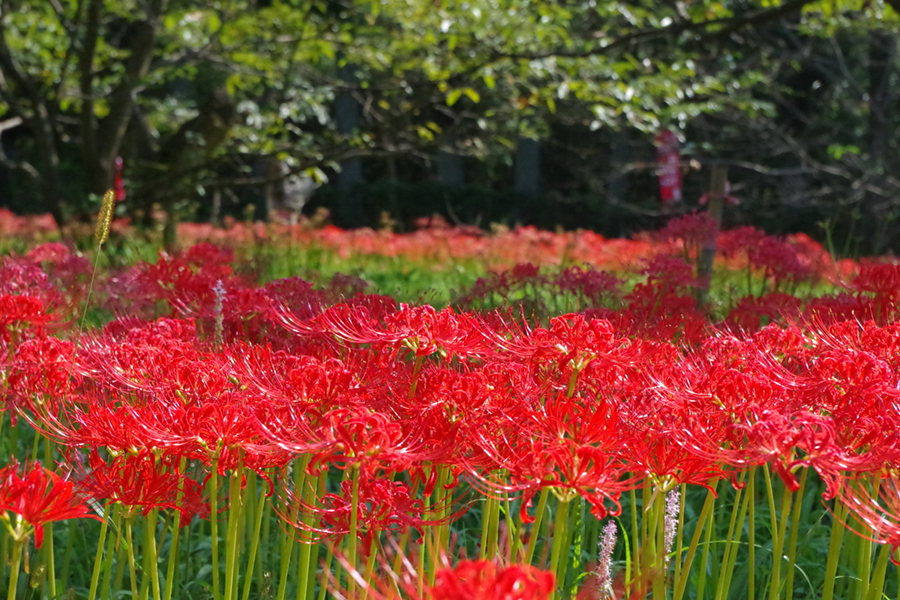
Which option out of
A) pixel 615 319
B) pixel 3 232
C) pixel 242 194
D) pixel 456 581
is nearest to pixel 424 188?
pixel 242 194

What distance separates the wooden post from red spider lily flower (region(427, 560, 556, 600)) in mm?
2905

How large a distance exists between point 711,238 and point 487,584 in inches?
132

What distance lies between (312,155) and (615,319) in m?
5.79

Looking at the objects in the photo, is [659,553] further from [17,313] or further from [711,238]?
[711,238]

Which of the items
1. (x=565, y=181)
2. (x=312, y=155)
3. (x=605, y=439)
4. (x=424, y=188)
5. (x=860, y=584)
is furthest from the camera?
(x=565, y=181)

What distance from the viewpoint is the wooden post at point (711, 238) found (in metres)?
3.80

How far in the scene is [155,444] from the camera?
54.3 inches

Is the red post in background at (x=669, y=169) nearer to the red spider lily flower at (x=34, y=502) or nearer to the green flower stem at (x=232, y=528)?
the green flower stem at (x=232, y=528)

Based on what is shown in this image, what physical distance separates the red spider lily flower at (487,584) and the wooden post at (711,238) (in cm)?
290

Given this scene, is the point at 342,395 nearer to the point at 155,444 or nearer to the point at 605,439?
the point at 155,444

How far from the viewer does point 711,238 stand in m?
3.92

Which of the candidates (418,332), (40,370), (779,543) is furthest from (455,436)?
(40,370)

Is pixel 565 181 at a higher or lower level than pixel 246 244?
higher

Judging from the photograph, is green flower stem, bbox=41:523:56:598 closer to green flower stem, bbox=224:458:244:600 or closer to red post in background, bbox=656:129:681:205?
green flower stem, bbox=224:458:244:600
